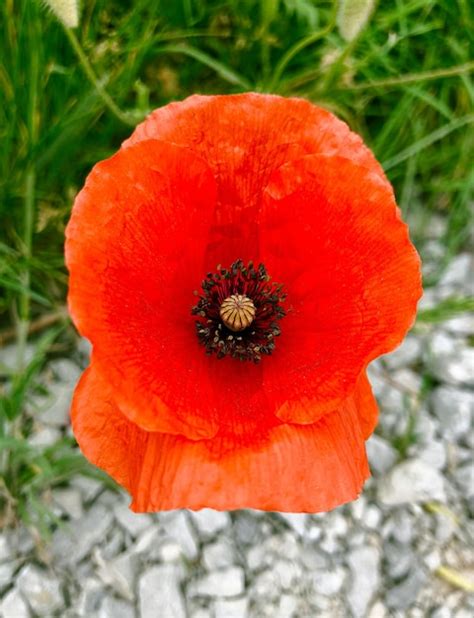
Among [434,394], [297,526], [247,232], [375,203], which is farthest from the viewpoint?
[434,394]

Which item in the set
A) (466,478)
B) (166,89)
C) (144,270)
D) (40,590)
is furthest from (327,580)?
(166,89)

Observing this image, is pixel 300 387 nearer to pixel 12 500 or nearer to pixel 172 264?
pixel 172 264

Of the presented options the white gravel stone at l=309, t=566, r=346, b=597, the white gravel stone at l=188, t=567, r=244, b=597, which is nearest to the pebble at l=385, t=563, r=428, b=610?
the white gravel stone at l=309, t=566, r=346, b=597

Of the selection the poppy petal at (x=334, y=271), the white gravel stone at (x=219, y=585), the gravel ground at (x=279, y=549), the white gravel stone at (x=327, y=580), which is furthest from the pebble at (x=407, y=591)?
the poppy petal at (x=334, y=271)

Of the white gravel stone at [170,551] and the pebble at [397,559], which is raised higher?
the white gravel stone at [170,551]

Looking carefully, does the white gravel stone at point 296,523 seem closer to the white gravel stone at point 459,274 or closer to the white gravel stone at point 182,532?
the white gravel stone at point 182,532

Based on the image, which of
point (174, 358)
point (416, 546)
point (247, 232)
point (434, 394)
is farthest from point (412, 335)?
point (174, 358)
